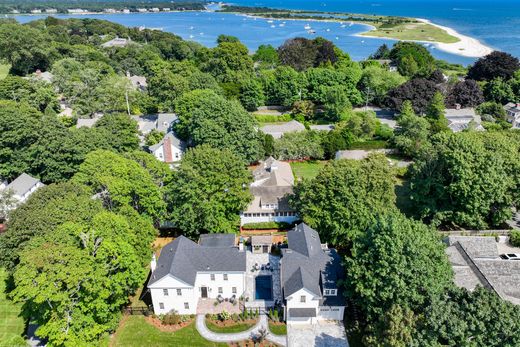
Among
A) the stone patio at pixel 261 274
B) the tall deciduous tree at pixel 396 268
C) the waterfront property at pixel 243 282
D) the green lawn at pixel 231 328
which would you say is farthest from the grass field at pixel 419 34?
the green lawn at pixel 231 328

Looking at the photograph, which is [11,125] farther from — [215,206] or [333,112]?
[333,112]

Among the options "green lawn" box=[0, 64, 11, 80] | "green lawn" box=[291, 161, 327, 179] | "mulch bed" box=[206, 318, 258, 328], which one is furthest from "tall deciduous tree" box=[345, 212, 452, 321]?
"green lawn" box=[0, 64, 11, 80]

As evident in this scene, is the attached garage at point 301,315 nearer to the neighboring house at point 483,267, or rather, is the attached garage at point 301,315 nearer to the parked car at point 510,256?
the neighboring house at point 483,267

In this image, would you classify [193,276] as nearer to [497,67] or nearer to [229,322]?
[229,322]

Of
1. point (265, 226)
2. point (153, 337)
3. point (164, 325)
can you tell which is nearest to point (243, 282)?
point (164, 325)

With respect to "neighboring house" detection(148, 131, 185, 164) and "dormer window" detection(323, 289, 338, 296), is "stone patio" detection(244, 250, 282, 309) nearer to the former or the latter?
"dormer window" detection(323, 289, 338, 296)

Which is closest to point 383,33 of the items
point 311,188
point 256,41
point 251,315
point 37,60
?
point 256,41
